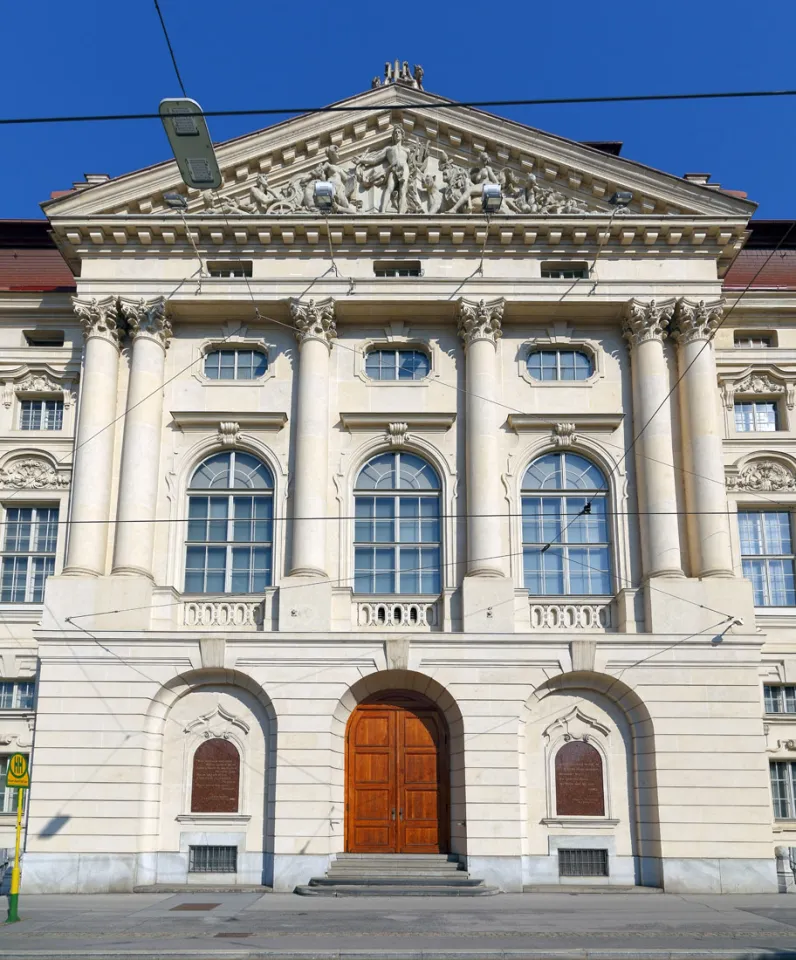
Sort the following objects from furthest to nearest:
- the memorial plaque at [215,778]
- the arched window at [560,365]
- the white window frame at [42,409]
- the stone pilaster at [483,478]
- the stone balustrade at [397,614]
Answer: the white window frame at [42,409], the arched window at [560,365], the stone balustrade at [397,614], the stone pilaster at [483,478], the memorial plaque at [215,778]

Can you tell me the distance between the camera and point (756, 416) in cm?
2911

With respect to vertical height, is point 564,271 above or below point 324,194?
below

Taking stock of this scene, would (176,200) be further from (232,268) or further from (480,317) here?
(480,317)

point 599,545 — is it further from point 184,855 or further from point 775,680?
point 184,855

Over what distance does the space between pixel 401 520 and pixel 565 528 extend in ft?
12.7

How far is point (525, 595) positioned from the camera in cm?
2570

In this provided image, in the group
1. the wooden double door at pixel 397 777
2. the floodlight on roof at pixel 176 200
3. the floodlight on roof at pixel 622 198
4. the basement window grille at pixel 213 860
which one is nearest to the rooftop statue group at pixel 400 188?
the floodlight on roof at pixel 176 200

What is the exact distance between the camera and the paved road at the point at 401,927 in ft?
50.1

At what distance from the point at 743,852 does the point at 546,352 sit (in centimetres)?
1244

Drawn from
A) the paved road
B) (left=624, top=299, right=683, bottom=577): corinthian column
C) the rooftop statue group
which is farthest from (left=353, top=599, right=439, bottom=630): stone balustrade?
the rooftop statue group

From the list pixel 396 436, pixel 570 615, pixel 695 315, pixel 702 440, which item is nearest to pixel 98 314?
pixel 396 436

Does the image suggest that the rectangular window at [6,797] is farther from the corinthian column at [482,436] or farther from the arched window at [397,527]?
the corinthian column at [482,436]

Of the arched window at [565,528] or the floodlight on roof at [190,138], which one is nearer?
the floodlight on roof at [190,138]

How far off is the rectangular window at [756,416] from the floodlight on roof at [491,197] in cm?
804
